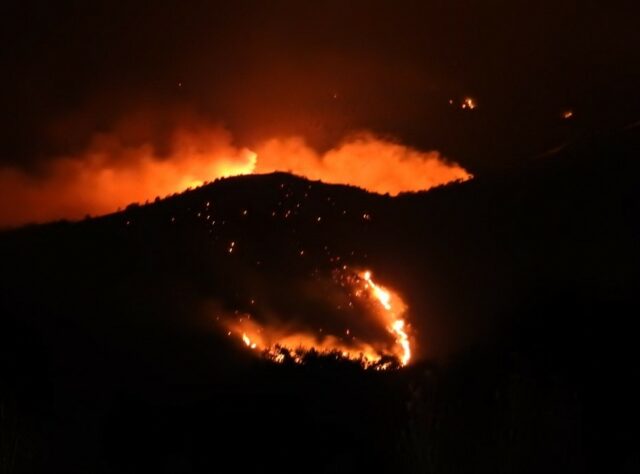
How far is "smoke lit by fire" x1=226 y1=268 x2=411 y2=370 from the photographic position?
380 inches

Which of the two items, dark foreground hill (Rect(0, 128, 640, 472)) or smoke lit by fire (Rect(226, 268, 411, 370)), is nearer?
dark foreground hill (Rect(0, 128, 640, 472))

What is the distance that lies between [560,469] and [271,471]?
2.04 meters

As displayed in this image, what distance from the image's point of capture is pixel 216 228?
38.0ft

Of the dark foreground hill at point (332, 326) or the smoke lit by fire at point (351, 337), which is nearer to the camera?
the dark foreground hill at point (332, 326)

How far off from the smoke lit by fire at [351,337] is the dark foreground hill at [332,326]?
16cm

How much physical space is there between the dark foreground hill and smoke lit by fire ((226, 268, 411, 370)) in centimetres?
16

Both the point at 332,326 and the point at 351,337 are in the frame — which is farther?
the point at 332,326

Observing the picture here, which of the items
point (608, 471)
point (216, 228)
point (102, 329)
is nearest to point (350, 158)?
point (216, 228)

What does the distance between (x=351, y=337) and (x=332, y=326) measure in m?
0.25

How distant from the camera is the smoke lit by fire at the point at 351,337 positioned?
31.6ft

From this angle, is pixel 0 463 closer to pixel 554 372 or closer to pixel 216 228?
pixel 554 372

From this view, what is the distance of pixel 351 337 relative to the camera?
33.5ft

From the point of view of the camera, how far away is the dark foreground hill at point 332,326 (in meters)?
7.74

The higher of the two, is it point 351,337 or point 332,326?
point 332,326
